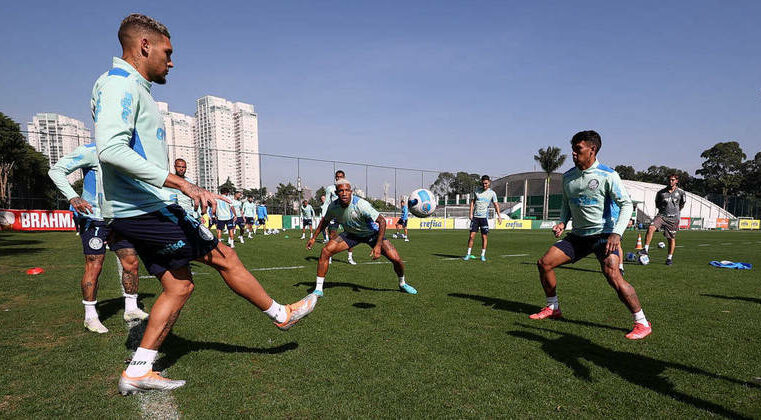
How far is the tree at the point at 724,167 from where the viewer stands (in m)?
77.0

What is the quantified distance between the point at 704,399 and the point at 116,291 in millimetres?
7571

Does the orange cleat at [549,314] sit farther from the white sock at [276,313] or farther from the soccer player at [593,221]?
the white sock at [276,313]

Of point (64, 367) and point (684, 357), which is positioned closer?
point (64, 367)

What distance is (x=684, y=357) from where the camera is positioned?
131 inches

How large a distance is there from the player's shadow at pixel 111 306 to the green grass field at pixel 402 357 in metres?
0.03

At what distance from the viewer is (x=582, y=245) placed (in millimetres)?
4621

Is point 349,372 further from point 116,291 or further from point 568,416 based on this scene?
point 116,291

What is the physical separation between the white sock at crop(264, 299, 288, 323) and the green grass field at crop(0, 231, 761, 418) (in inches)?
17.3

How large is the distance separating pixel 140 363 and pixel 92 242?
254 centimetres

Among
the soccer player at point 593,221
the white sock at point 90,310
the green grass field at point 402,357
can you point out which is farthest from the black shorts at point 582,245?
the white sock at point 90,310

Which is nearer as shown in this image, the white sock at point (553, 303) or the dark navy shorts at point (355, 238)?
the white sock at point (553, 303)

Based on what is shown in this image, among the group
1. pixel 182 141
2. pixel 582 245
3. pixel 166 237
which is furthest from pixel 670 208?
pixel 182 141

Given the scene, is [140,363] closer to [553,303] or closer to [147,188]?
[147,188]

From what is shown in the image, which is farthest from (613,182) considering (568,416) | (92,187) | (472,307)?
(92,187)
